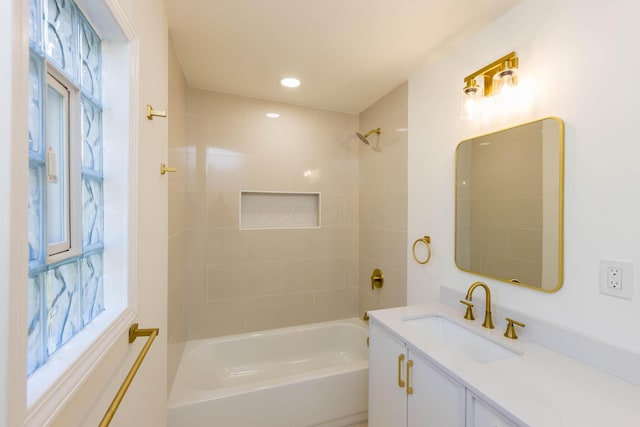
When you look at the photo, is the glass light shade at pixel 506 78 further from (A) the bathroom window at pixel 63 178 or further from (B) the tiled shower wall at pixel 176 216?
(B) the tiled shower wall at pixel 176 216

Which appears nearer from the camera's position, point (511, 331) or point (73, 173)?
point (73, 173)

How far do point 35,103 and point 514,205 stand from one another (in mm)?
1762

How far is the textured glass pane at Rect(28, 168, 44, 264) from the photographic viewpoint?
0.59 m

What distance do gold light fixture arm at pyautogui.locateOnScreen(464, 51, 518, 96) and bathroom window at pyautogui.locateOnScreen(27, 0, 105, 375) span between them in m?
1.69

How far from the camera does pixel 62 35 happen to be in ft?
2.38

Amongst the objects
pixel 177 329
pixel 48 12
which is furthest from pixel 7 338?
pixel 177 329

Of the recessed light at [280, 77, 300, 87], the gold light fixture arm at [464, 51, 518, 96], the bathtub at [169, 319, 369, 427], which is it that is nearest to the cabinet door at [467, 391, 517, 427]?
the bathtub at [169, 319, 369, 427]

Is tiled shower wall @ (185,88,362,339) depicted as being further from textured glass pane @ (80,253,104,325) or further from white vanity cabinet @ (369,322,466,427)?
textured glass pane @ (80,253,104,325)

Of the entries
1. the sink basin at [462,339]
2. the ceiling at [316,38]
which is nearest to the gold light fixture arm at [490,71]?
the ceiling at [316,38]

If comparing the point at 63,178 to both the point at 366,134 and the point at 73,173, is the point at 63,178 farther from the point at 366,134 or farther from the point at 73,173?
the point at 366,134

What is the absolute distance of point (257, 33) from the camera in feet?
5.08

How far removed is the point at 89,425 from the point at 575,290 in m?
1.70

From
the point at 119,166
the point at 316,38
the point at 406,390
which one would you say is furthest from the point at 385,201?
the point at 119,166

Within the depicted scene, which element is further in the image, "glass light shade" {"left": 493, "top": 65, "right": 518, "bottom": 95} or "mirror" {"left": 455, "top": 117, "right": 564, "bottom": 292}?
"glass light shade" {"left": 493, "top": 65, "right": 518, "bottom": 95}
